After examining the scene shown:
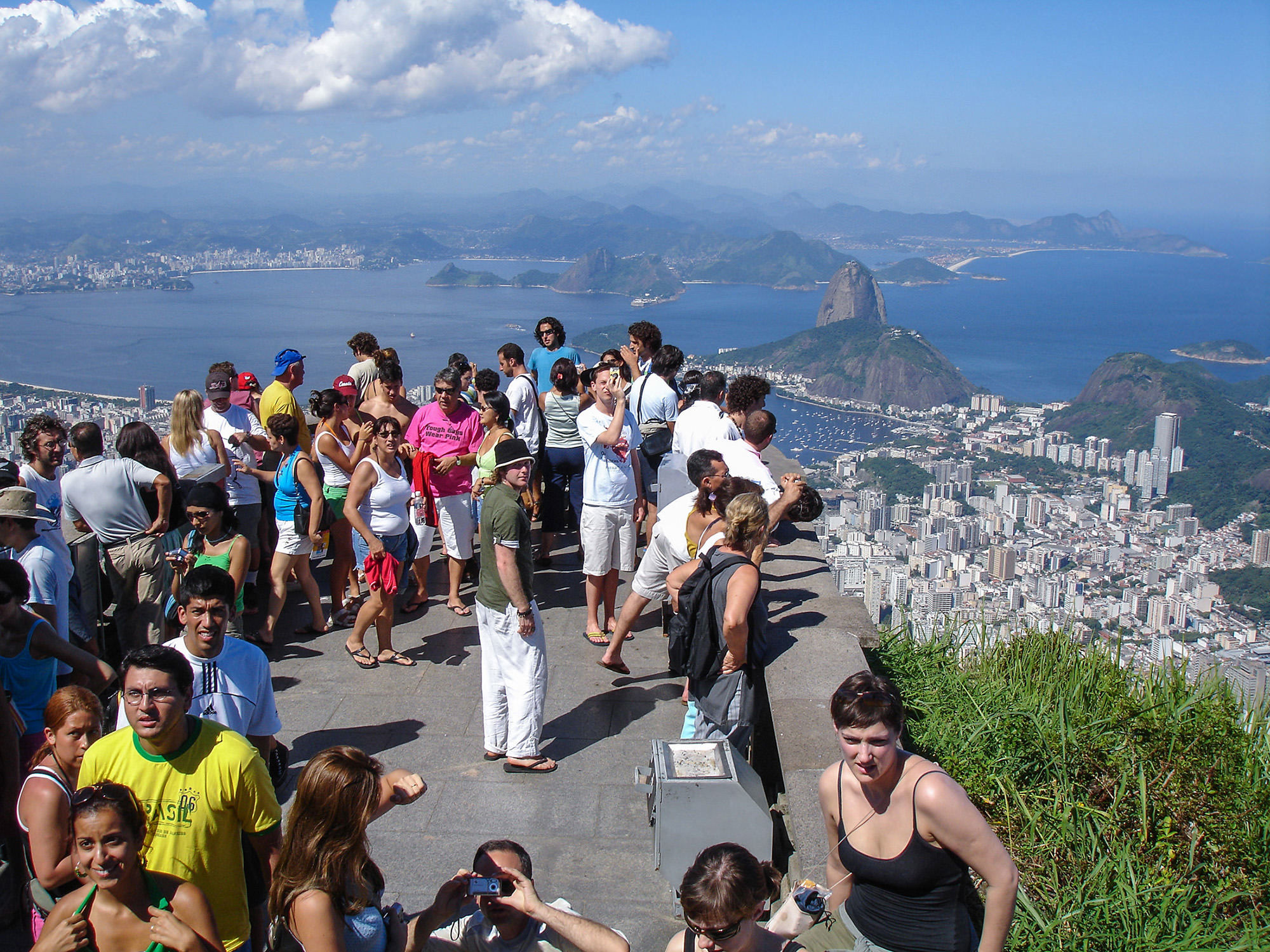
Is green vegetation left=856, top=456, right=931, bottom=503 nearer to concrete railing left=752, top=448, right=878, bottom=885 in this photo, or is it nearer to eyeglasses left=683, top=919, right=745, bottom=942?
concrete railing left=752, top=448, right=878, bottom=885

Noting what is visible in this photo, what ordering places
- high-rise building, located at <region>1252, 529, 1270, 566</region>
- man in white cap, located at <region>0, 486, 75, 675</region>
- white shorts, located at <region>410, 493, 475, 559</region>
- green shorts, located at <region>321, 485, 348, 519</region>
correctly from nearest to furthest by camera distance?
man in white cap, located at <region>0, 486, 75, 675</region>
green shorts, located at <region>321, 485, 348, 519</region>
white shorts, located at <region>410, 493, 475, 559</region>
high-rise building, located at <region>1252, 529, 1270, 566</region>

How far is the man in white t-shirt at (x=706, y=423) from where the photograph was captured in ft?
20.8

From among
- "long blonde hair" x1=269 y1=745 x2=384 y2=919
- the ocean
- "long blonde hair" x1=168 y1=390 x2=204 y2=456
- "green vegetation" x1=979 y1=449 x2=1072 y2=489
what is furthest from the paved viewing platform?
"green vegetation" x1=979 y1=449 x2=1072 y2=489

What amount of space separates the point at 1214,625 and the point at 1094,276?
152752 mm

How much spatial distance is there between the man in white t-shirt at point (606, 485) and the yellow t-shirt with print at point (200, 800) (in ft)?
11.4

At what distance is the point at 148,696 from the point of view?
2502mm

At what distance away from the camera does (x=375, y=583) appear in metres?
5.58

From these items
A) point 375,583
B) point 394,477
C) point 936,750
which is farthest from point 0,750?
point 936,750

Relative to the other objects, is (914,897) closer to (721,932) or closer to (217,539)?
(721,932)

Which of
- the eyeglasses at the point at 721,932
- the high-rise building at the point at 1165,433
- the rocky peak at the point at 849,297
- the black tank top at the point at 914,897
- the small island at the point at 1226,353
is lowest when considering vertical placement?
the high-rise building at the point at 1165,433

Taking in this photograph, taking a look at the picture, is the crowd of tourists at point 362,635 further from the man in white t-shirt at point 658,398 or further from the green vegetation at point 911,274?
the green vegetation at point 911,274

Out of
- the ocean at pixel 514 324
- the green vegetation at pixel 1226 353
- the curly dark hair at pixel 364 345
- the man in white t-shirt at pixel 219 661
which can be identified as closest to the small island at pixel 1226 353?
the green vegetation at pixel 1226 353

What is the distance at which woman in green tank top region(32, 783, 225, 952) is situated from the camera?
225 centimetres

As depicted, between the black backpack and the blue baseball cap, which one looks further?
the blue baseball cap
